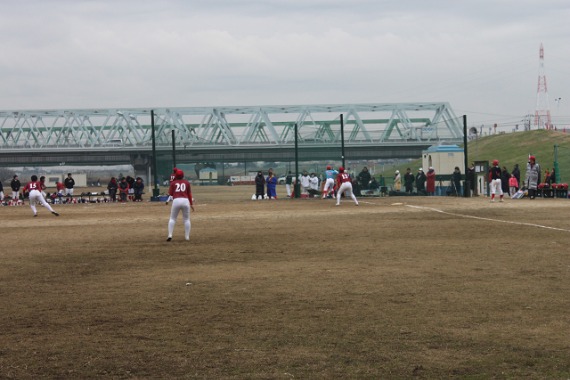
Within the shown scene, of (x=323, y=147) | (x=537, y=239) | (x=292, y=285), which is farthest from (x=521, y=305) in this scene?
(x=323, y=147)

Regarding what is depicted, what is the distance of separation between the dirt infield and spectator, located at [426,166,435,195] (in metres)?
27.7

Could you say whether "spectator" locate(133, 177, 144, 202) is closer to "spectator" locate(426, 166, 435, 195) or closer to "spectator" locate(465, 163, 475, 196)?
"spectator" locate(426, 166, 435, 195)

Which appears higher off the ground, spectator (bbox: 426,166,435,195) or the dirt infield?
spectator (bbox: 426,166,435,195)

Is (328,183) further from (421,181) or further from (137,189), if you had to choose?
(137,189)

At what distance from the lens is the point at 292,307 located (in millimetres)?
10477

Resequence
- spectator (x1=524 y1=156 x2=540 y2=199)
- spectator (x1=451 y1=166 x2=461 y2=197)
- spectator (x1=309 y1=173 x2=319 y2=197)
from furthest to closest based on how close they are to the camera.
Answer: spectator (x1=309 y1=173 x2=319 y2=197) → spectator (x1=451 y1=166 x2=461 y2=197) → spectator (x1=524 y1=156 x2=540 y2=199)

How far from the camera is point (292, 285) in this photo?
12.4 meters

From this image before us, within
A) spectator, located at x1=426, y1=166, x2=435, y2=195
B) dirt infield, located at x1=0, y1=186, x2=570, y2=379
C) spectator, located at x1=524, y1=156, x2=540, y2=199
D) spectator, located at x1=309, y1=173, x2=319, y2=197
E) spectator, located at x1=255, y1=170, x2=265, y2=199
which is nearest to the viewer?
dirt infield, located at x1=0, y1=186, x2=570, y2=379

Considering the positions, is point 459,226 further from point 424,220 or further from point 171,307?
point 171,307

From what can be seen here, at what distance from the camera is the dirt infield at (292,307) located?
302 inches

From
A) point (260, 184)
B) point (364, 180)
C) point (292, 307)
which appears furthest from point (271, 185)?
point (292, 307)

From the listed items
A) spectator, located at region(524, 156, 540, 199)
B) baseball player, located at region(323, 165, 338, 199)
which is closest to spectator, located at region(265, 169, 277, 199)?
baseball player, located at region(323, 165, 338, 199)

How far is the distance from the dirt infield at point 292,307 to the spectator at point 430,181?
27.7 m

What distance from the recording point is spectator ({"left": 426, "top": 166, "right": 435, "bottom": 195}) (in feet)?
160
